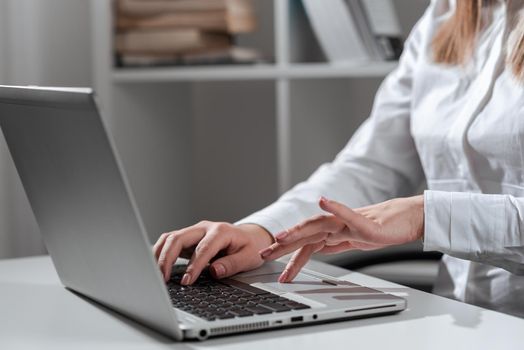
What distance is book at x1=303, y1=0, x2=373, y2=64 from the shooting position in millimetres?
1937

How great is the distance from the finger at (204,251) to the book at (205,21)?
1106 mm

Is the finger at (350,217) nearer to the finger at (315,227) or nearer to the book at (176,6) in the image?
A: the finger at (315,227)

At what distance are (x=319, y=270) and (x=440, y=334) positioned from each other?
1.14 ft

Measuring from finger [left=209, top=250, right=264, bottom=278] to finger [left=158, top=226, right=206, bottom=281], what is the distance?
0.05 metres

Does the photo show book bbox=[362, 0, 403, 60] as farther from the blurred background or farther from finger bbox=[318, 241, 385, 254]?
finger bbox=[318, 241, 385, 254]

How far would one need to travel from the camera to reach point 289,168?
208cm

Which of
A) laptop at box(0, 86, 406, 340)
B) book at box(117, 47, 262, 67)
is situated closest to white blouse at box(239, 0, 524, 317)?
laptop at box(0, 86, 406, 340)

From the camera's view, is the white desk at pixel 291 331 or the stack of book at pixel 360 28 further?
the stack of book at pixel 360 28

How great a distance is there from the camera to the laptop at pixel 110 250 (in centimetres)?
80

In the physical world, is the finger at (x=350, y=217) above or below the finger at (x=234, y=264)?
above

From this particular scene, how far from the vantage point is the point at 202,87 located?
101 inches

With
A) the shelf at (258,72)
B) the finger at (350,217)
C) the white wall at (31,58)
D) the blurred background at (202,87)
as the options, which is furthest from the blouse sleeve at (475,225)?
the white wall at (31,58)

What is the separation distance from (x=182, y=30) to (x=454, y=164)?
3.31 ft

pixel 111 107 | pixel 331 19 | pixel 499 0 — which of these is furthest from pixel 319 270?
pixel 111 107
